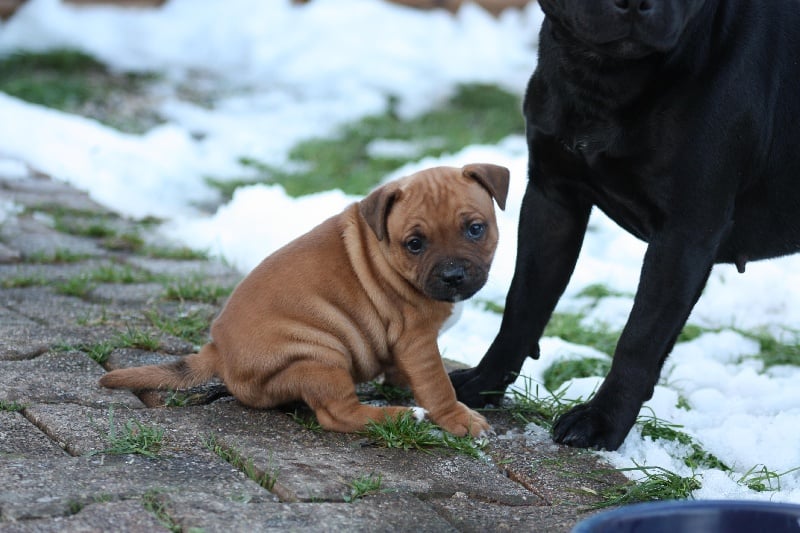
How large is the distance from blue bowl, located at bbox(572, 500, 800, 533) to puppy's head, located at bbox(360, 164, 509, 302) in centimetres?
105

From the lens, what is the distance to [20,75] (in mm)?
9047

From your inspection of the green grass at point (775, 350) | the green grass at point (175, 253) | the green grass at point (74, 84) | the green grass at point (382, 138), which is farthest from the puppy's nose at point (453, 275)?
the green grass at point (74, 84)

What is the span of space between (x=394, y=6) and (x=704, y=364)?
7.57 m

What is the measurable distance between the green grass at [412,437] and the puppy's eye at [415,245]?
448mm

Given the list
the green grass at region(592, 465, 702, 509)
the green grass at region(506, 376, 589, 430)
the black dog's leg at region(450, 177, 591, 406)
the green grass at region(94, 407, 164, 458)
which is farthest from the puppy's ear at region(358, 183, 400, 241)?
the green grass at region(592, 465, 702, 509)

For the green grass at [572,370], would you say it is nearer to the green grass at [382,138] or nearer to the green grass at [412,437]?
the green grass at [412,437]

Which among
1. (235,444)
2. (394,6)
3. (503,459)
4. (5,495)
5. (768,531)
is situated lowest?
(5,495)

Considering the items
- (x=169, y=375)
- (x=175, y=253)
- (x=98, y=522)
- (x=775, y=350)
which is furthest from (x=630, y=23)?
(x=175, y=253)

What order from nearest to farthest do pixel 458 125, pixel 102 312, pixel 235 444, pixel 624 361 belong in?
pixel 235 444 → pixel 624 361 → pixel 102 312 → pixel 458 125

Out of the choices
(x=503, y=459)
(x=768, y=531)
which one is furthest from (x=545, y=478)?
(x=768, y=531)

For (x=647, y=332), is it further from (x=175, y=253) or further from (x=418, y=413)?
(x=175, y=253)

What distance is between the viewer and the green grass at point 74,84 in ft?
27.0

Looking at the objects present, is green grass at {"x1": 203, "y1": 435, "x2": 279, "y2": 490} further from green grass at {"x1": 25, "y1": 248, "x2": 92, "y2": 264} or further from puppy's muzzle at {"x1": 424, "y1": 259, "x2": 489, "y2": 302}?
green grass at {"x1": 25, "y1": 248, "x2": 92, "y2": 264}

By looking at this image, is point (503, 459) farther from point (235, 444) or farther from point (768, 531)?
point (768, 531)
